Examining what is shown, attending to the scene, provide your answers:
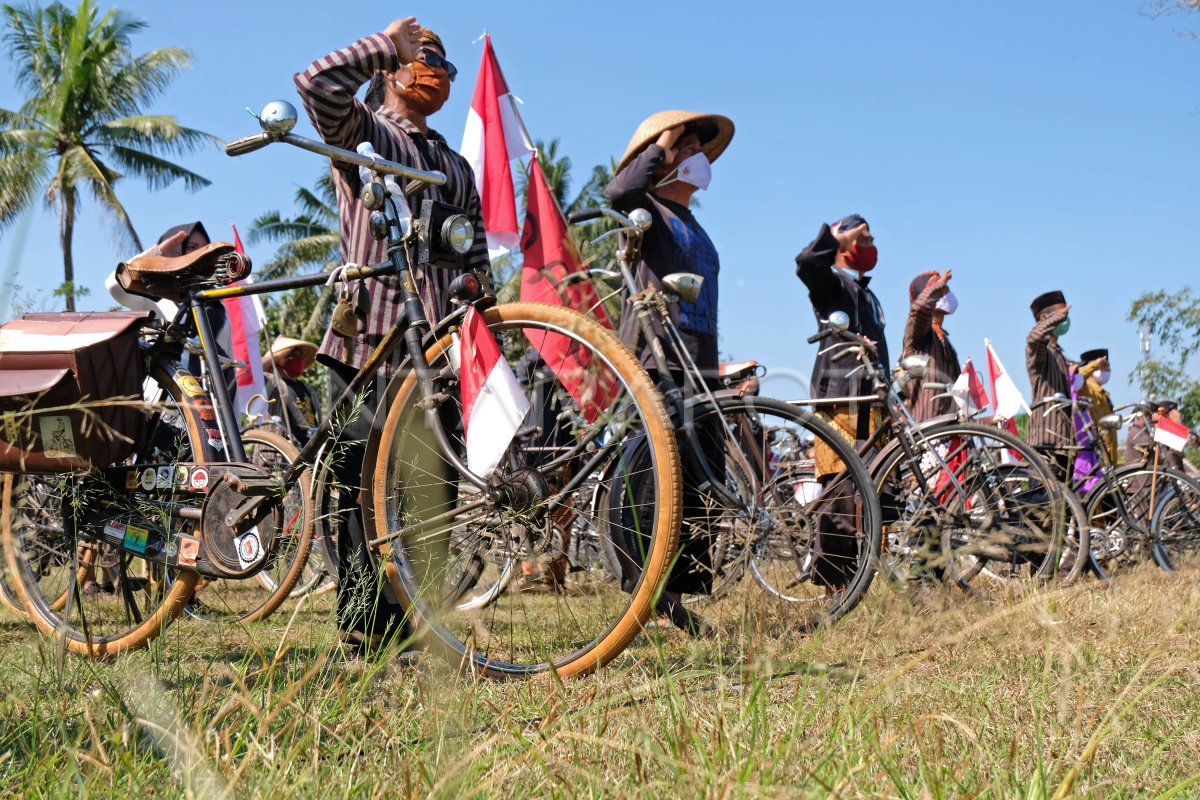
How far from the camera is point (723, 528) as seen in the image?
11.4 ft

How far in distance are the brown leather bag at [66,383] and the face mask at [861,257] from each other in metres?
3.82

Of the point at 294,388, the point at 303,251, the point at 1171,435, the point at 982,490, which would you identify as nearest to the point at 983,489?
the point at 982,490

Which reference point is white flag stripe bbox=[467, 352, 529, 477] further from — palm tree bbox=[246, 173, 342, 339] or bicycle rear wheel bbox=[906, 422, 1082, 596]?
palm tree bbox=[246, 173, 342, 339]

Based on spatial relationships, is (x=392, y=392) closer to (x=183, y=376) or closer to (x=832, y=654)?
(x=183, y=376)

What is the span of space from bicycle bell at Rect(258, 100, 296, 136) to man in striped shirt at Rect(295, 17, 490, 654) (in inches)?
18.2

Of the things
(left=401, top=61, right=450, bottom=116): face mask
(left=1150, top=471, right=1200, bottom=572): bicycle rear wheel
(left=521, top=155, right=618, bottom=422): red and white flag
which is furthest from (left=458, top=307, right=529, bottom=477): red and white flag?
(left=1150, top=471, right=1200, bottom=572): bicycle rear wheel

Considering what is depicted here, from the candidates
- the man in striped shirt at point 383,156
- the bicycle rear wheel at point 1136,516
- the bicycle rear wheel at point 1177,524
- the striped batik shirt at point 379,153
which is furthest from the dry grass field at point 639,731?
the bicycle rear wheel at point 1177,524

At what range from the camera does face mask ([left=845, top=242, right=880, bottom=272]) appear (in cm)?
586

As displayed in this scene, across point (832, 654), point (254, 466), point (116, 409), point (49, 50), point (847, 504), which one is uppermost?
point (49, 50)

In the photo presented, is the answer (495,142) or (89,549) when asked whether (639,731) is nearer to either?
(89,549)

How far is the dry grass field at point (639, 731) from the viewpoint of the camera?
1391 mm

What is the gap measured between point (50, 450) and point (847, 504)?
2497 millimetres

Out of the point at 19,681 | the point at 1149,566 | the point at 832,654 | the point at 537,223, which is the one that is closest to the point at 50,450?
the point at 19,681

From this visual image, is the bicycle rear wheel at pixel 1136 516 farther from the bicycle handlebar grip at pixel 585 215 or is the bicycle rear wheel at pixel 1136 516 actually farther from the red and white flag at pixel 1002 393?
the bicycle handlebar grip at pixel 585 215
